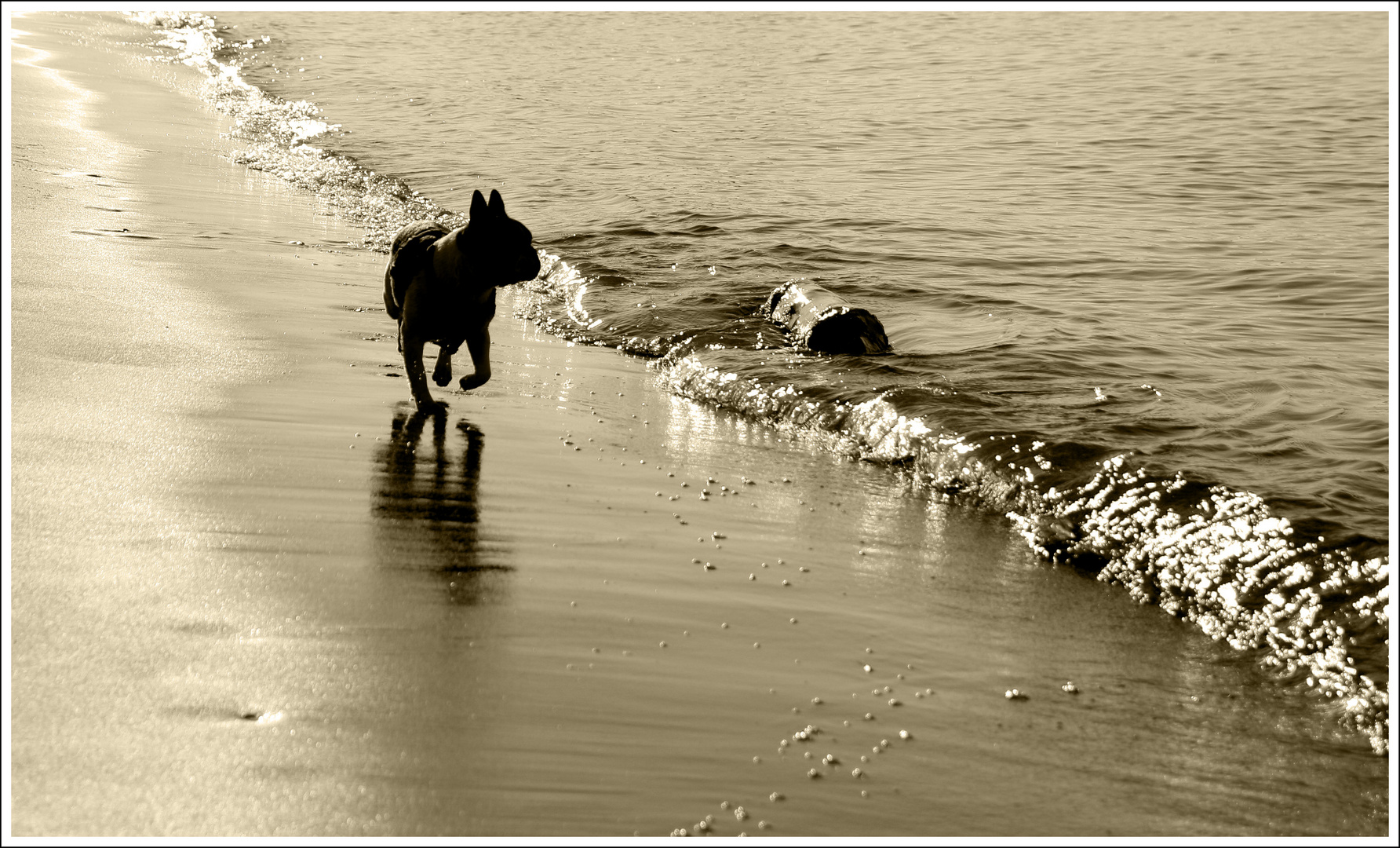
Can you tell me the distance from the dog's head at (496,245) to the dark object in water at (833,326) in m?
2.88

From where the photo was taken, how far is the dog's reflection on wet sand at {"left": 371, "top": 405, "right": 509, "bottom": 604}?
15.6 feet

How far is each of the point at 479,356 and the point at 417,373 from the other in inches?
12.7

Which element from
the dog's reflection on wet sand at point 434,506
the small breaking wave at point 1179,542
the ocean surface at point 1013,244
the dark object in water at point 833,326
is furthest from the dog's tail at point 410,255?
the dark object in water at point 833,326

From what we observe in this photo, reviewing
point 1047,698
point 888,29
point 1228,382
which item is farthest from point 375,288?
point 888,29

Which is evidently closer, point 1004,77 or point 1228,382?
point 1228,382

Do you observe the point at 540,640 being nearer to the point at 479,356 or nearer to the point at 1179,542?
the point at 479,356

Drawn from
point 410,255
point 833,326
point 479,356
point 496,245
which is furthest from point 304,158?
point 496,245

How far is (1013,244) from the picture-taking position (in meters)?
12.1

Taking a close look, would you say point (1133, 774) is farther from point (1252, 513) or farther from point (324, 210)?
point (324, 210)

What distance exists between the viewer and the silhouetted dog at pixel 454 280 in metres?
5.98

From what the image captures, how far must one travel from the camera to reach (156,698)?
361cm

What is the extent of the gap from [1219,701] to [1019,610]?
2.69 feet

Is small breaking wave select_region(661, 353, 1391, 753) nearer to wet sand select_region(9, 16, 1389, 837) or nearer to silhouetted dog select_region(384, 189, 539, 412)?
wet sand select_region(9, 16, 1389, 837)

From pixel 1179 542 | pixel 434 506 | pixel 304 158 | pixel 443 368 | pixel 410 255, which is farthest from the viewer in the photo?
pixel 304 158
